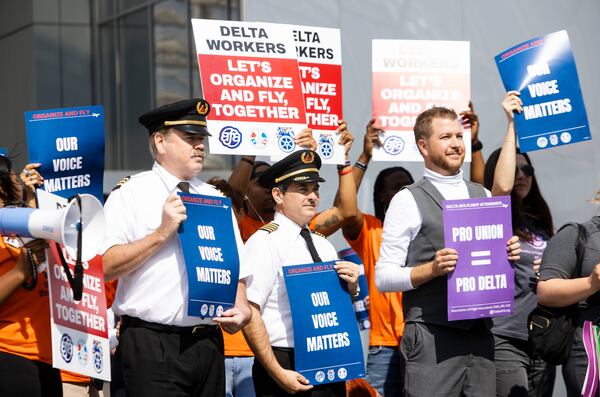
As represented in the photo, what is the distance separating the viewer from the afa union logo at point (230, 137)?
711 cm

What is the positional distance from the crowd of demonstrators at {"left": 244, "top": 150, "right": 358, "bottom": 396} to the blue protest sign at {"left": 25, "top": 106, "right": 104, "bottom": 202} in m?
1.00

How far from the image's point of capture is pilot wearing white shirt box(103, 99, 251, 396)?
5.35m

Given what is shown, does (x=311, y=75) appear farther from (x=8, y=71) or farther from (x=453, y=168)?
(x=8, y=71)

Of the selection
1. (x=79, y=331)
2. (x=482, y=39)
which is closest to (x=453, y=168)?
(x=79, y=331)

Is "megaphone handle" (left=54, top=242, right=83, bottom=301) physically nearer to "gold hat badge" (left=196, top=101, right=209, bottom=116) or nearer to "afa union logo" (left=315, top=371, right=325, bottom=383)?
"gold hat badge" (left=196, top=101, right=209, bottom=116)

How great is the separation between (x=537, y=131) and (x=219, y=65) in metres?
2.07

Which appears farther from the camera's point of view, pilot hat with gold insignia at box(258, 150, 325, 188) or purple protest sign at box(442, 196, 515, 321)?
pilot hat with gold insignia at box(258, 150, 325, 188)

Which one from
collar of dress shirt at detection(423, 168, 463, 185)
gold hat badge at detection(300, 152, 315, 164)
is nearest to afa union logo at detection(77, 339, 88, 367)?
gold hat badge at detection(300, 152, 315, 164)

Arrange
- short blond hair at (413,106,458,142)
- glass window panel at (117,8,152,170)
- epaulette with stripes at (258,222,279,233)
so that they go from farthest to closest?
glass window panel at (117,8,152,170) < short blond hair at (413,106,458,142) < epaulette with stripes at (258,222,279,233)

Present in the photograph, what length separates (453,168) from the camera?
627 centimetres

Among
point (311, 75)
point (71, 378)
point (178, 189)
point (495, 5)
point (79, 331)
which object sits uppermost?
point (495, 5)

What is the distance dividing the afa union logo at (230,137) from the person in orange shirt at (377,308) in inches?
37.3

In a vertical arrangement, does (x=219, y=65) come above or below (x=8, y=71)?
below

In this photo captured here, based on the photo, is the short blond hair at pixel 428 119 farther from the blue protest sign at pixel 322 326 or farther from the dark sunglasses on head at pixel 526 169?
the dark sunglasses on head at pixel 526 169
